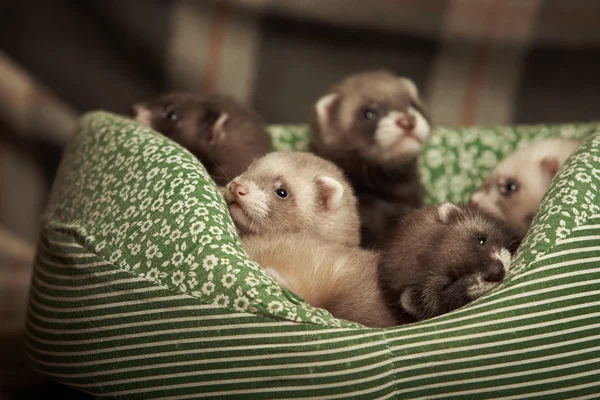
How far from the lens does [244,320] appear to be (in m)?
1.03

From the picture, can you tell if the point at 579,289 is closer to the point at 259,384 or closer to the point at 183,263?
the point at 259,384

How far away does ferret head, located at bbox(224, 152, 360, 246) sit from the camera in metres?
1.42

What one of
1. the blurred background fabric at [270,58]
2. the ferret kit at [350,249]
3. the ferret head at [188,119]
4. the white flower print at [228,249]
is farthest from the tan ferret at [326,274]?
the blurred background fabric at [270,58]

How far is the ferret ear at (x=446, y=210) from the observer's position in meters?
1.38

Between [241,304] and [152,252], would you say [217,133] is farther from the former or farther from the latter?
[241,304]

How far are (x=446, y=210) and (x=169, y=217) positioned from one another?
560mm

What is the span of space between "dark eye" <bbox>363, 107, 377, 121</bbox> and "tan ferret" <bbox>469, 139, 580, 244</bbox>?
33 centimetres

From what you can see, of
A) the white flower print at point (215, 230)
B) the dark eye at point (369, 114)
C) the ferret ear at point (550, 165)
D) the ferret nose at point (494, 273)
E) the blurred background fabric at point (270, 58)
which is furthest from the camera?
the blurred background fabric at point (270, 58)

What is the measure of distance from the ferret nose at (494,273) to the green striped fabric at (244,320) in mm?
84

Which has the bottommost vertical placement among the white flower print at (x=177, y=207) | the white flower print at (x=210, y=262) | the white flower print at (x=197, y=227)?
the white flower print at (x=210, y=262)

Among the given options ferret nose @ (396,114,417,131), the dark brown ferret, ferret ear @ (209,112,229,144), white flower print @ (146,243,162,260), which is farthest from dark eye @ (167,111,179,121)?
white flower print @ (146,243,162,260)

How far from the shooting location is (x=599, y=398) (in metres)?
1.12

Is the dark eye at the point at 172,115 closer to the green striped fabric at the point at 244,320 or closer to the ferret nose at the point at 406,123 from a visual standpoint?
the green striped fabric at the point at 244,320

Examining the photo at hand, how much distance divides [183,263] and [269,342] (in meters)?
0.19
